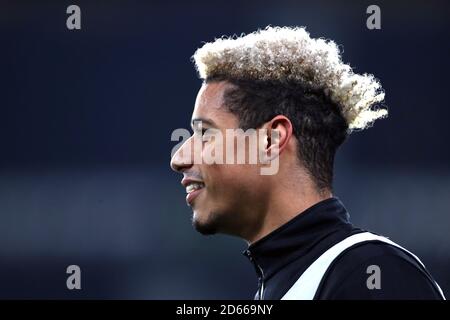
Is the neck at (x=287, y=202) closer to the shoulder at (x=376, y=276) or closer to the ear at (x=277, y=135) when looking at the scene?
the ear at (x=277, y=135)

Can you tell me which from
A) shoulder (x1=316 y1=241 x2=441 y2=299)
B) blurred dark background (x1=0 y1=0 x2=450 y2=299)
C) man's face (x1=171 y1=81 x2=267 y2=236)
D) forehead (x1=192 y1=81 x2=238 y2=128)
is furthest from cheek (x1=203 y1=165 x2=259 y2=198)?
blurred dark background (x1=0 y1=0 x2=450 y2=299)

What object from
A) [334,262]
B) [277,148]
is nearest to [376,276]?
[334,262]

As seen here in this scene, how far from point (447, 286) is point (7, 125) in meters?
3.07

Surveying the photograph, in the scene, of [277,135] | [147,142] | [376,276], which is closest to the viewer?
[376,276]

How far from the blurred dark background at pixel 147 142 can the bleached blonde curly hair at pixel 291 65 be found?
116 inches

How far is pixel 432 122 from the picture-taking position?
204 inches

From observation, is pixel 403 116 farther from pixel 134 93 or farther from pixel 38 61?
pixel 38 61

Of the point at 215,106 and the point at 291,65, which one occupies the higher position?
the point at 291,65

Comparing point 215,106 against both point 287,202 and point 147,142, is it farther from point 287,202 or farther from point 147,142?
point 147,142

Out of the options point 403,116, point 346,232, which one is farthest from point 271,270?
point 403,116

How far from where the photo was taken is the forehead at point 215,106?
1960mm

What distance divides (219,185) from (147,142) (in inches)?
125

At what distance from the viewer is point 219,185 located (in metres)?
1.93

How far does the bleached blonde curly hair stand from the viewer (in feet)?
6.57
